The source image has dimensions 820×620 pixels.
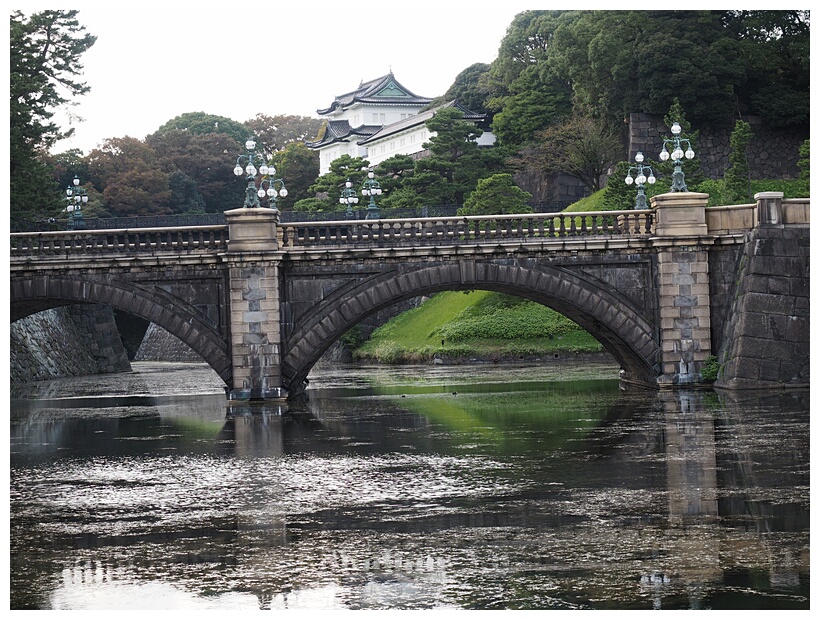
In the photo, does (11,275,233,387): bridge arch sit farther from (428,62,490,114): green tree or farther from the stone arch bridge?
(428,62,490,114): green tree

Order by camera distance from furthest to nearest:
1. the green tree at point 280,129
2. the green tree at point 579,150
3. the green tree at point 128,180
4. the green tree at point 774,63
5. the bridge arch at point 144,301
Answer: the green tree at point 280,129 < the green tree at point 128,180 < the green tree at point 579,150 < the green tree at point 774,63 < the bridge arch at point 144,301

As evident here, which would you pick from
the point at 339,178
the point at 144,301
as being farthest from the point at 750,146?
the point at 144,301

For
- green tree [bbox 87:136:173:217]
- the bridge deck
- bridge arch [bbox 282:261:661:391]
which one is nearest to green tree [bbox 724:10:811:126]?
the bridge deck

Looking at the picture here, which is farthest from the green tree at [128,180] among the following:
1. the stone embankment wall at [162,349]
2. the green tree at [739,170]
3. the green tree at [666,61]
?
the green tree at [739,170]

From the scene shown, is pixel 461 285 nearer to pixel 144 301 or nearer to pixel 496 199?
pixel 144 301

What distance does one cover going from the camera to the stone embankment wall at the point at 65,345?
53.9 metres

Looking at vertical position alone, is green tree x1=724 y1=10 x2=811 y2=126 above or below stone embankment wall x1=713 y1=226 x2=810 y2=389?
above

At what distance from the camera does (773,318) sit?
3222cm

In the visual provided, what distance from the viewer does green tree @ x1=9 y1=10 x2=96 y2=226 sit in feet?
173

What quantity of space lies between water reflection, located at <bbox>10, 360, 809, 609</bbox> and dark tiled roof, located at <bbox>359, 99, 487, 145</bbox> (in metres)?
54.7

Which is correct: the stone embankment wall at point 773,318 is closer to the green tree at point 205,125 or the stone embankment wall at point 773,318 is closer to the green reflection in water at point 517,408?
the green reflection in water at point 517,408

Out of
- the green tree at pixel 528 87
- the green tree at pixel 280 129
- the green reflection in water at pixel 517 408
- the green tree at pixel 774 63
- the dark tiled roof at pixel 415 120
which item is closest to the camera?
the green reflection in water at pixel 517 408

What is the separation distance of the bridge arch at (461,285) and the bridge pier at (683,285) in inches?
19.3

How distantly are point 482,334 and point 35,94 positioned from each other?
23.8 m
